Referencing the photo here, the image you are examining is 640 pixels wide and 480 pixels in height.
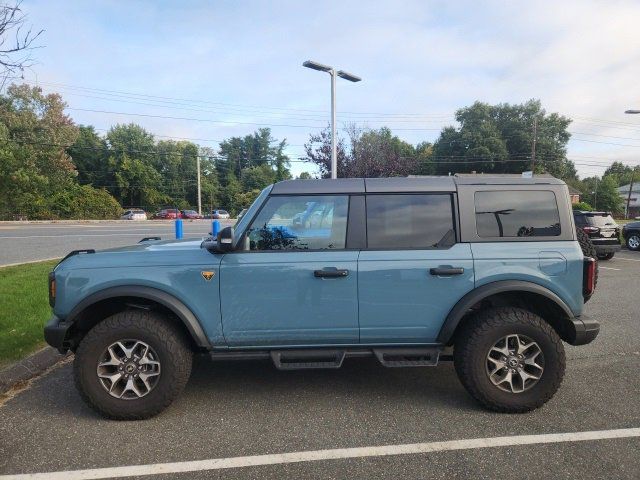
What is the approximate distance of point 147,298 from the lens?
3.50 metres

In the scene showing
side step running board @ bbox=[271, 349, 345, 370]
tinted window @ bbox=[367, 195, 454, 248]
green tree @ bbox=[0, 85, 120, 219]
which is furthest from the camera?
green tree @ bbox=[0, 85, 120, 219]

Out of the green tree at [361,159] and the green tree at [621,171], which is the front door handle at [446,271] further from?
the green tree at [621,171]

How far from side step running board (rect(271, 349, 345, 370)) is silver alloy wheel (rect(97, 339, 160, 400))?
939mm

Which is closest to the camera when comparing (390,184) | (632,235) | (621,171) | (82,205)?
(390,184)

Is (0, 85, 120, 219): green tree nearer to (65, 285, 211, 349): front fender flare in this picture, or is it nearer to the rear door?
(65, 285, 211, 349): front fender flare

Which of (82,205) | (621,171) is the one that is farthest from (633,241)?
(621,171)

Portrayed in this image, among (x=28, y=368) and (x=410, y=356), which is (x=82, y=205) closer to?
(x=28, y=368)

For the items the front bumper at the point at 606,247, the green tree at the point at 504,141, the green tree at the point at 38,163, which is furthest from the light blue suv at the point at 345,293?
the green tree at the point at 504,141

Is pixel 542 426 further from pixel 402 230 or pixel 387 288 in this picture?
pixel 402 230

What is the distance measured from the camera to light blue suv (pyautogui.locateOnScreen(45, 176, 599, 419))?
350cm

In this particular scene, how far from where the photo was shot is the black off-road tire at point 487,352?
3529 millimetres

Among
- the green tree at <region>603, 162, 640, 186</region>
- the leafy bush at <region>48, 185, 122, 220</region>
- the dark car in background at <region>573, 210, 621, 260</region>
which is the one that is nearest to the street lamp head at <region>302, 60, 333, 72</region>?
the dark car in background at <region>573, 210, 621, 260</region>

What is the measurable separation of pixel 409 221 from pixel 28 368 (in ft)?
12.8

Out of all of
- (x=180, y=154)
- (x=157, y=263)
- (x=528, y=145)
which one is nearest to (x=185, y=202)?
(x=180, y=154)
